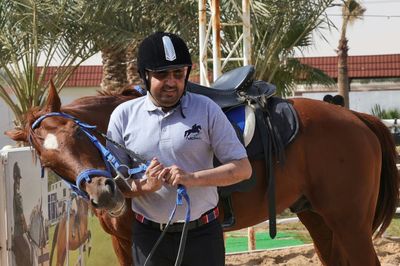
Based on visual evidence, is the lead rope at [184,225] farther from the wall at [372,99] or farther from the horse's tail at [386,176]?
the wall at [372,99]

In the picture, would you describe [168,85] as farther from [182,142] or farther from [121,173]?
[121,173]

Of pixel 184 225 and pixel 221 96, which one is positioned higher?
pixel 221 96

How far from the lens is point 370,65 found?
99.4ft

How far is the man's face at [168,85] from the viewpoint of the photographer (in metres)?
3.33

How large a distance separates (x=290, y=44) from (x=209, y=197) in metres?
11.8

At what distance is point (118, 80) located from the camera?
15.0 meters

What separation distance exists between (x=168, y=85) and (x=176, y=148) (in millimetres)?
290

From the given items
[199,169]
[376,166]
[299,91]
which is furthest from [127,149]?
[299,91]

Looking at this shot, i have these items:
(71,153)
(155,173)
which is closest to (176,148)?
(155,173)

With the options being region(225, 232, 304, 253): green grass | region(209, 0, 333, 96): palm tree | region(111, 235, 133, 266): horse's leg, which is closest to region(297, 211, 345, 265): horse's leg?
region(111, 235, 133, 266): horse's leg

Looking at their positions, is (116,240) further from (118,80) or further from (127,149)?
(118,80)

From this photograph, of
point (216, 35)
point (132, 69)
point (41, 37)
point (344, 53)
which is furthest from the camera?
point (344, 53)

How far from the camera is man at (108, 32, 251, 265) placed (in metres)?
3.32

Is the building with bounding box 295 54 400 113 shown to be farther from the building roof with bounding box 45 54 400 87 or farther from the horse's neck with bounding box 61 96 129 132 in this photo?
the horse's neck with bounding box 61 96 129 132
